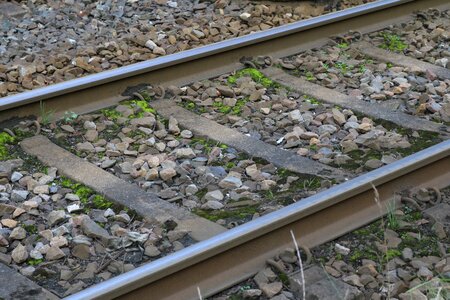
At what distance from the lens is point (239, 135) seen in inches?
234

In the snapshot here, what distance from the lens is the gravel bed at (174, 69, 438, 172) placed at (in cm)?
571

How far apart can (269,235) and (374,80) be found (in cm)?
257

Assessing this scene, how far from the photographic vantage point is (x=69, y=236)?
4797 mm

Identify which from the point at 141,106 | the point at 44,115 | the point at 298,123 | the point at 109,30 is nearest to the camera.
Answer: the point at 44,115

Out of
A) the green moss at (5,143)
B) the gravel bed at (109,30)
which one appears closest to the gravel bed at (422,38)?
the gravel bed at (109,30)

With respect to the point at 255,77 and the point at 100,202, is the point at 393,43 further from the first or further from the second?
the point at 100,202

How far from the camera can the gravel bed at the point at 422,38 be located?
24.5 feet

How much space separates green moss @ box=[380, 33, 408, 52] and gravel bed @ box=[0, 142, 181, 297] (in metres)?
3.19

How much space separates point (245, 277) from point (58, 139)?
73.6 inches

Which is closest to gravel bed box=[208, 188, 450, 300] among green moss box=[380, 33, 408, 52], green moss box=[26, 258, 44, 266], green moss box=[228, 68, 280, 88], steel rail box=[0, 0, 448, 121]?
green moss box=[26, 258, 44, 266]

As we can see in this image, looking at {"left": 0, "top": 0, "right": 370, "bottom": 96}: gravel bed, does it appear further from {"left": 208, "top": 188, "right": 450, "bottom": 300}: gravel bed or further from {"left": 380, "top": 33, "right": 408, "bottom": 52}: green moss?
{"left": 208, "top": 188, "right": 450, "bottom": 300}: gravel bed

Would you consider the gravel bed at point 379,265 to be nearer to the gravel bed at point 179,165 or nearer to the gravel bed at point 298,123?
the gravel bed at point 179,165

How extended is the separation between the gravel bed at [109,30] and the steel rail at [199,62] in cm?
56

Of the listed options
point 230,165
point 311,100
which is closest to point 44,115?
point 230,165
